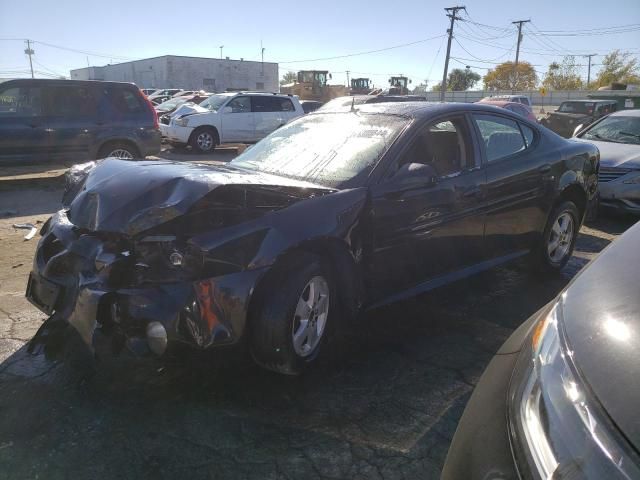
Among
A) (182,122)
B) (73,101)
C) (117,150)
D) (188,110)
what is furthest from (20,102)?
(188,110)

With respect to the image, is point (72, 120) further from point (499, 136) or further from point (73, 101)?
point (499, 136)

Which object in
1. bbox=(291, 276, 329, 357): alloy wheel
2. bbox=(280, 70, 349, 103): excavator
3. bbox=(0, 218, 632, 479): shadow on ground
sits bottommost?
bbox=(0, 218, 632, 479): shadow on ground

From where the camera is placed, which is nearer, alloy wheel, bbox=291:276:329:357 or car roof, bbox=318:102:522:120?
alloy wheel, bbox=291:276:329:357

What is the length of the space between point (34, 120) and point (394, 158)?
25.6 ft

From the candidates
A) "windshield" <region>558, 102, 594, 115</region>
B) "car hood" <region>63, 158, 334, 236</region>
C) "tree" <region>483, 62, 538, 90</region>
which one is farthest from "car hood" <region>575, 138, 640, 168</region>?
"tree" <region>483, 62, 538, 90</region>

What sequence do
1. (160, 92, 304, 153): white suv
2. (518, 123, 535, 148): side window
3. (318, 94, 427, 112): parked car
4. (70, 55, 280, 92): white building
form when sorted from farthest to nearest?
(70, 55, 280, 92): white building → (160, 92, 304, 153): white suv → (518, 123, 535, 148): side window → (318, 94, 427, 112): parked car

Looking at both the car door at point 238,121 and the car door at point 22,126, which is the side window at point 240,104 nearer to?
the car door at point 238,121

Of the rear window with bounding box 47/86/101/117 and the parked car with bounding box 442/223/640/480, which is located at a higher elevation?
the rear window with bounding box 47/86/101/117

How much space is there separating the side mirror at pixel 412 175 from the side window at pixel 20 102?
793 centimetres

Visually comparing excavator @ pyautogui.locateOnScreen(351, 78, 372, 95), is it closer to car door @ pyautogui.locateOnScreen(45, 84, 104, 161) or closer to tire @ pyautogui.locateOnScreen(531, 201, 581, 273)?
car door @ pyautogui.locateOnScreen(45, 84, 104, 161)

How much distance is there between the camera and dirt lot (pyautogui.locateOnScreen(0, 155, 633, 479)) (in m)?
2.32

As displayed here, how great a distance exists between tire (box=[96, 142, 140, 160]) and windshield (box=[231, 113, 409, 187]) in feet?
19.6

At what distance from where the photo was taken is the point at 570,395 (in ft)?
4.18

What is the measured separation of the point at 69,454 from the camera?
7.73 ft
